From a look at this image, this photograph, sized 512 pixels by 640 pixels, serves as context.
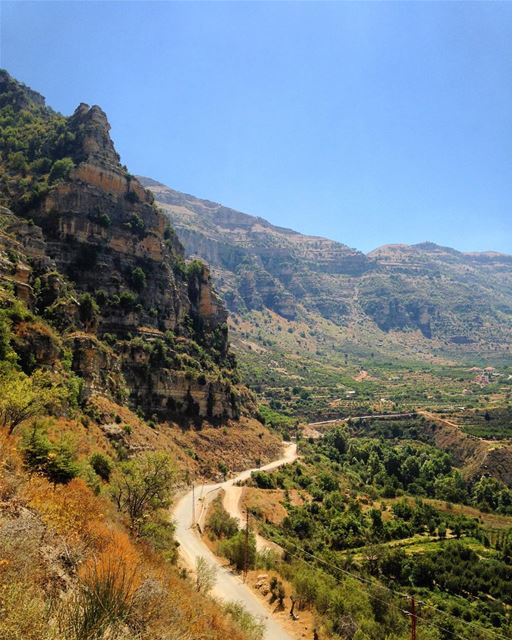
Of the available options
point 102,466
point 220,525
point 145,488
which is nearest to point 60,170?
point 102,466

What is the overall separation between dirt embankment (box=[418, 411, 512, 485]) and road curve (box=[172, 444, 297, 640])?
46039 millimetres

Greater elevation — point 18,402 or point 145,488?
point 18,402

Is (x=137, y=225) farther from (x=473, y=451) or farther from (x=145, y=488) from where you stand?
(x=473, y=451)

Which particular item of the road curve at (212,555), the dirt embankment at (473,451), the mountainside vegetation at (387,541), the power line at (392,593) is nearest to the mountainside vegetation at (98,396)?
the road curve at (212,555)

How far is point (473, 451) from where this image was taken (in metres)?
83.4

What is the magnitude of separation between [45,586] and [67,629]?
10.2 feet

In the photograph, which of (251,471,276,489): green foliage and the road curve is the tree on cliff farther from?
(251,471,276,489): green foliage

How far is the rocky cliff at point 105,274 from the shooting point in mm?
47188

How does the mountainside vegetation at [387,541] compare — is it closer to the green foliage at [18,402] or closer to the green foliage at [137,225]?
the green foliage at [18,402]

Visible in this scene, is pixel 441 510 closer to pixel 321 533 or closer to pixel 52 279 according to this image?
A: pixel 321 533

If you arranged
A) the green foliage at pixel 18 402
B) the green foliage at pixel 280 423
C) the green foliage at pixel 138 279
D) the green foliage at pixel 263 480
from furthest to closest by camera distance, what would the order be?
the green foliage at pixel 280 423, the green foliage at pixel 138 279, the green foliage at pixel 263 480, the green foliage at pixel 18 402

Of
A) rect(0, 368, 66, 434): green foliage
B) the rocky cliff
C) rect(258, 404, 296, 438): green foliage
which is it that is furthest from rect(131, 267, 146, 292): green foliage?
rect(0, 368, 66, 434): green foliage

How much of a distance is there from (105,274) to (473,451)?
73014mm

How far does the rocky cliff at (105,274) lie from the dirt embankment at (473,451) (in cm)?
4404
